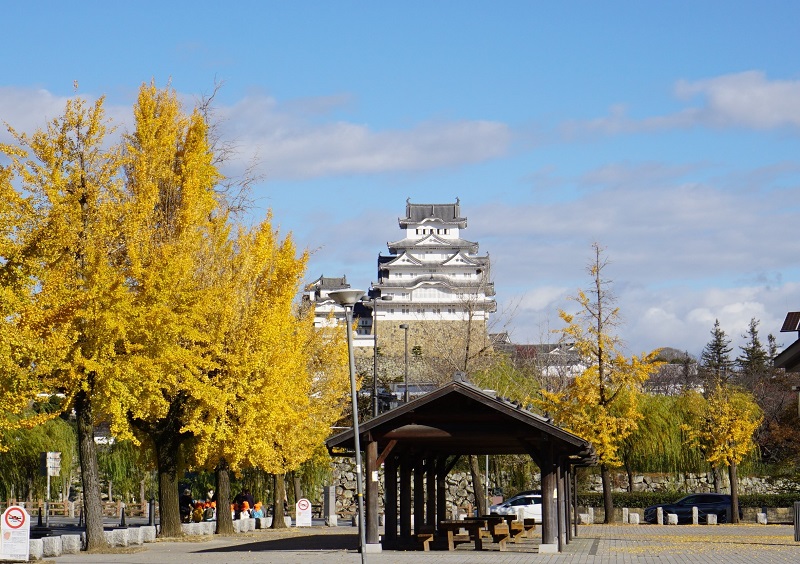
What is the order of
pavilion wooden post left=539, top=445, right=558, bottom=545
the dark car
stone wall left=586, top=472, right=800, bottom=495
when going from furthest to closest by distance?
stone wall left=586, top=472, right=800, bottom=495, the dark car, pavilion wooden post left=539, top=445, right=558, bottom=545

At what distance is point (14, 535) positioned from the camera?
918 inches

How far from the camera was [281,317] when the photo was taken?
32156 mm

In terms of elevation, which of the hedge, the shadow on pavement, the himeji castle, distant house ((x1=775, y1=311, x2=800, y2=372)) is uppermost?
the himeji castle

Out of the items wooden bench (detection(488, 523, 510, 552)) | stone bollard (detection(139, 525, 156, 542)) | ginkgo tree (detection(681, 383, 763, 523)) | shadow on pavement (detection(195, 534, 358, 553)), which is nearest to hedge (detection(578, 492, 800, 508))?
ginkgo tree (detection(681, 383, 763, 523))

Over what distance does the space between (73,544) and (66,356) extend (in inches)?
207

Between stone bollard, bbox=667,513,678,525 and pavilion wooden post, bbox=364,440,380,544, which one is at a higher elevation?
pavilion wooden post, bbox=364,440,380,544

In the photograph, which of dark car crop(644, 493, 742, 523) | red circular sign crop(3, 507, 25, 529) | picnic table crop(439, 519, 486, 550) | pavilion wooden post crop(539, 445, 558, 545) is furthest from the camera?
dark car crop(644, 493, 742, 523)

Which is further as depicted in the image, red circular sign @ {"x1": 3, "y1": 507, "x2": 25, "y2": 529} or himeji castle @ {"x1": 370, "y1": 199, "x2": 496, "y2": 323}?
himeji castle @ {"x1": 370, "y1": 199, "x2": 496, "y2": 323}

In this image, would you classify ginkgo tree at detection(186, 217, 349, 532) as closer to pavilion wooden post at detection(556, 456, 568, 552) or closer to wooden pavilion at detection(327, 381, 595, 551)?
wooden pavilion at detection(327, 381, 595, 551)

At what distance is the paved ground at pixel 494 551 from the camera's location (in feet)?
79.5

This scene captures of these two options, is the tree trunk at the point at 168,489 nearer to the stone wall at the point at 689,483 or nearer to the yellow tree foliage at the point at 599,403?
the yellow tree foliage at the point at 599,403

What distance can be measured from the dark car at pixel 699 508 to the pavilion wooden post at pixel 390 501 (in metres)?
20.3

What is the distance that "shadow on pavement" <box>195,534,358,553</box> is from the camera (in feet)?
94.6

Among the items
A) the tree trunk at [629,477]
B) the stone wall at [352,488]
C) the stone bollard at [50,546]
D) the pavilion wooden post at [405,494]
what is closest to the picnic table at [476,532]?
the pavilion wooden post at [405,494]
